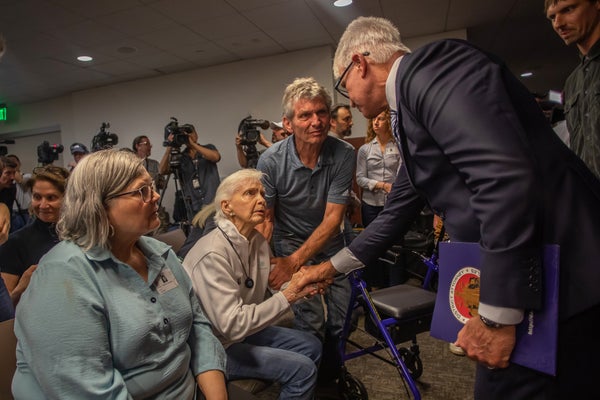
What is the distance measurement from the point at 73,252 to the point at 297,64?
549 cm

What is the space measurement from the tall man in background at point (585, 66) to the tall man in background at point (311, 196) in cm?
105

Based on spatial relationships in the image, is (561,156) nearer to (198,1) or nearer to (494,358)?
(494,358)

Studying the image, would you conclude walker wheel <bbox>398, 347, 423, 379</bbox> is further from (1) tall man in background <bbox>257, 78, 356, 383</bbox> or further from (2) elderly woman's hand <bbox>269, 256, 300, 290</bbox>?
(2) elderly woman's hand <bbox>269, 256, 300, 290</bbox>

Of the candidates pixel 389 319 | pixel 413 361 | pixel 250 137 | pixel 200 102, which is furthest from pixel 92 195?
pixel 200 102

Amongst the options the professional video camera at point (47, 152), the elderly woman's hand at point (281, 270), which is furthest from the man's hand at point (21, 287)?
the professional video camera at point (47, 152)

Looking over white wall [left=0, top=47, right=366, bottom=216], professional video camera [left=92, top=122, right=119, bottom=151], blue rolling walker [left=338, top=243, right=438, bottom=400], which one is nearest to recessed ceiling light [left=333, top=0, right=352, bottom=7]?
white wall [left=0, top=47, right=366, bottom=216]

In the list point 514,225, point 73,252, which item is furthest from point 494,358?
point 73,252

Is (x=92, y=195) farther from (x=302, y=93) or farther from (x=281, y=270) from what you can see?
(x=302, y=93)

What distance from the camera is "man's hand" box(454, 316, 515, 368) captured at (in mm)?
740

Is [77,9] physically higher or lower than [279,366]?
higher

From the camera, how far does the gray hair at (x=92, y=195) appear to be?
3.61 feet

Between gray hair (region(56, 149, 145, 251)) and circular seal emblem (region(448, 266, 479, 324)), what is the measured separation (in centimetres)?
96

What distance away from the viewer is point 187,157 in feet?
14.0

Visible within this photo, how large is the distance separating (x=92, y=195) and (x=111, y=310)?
0.34 m
